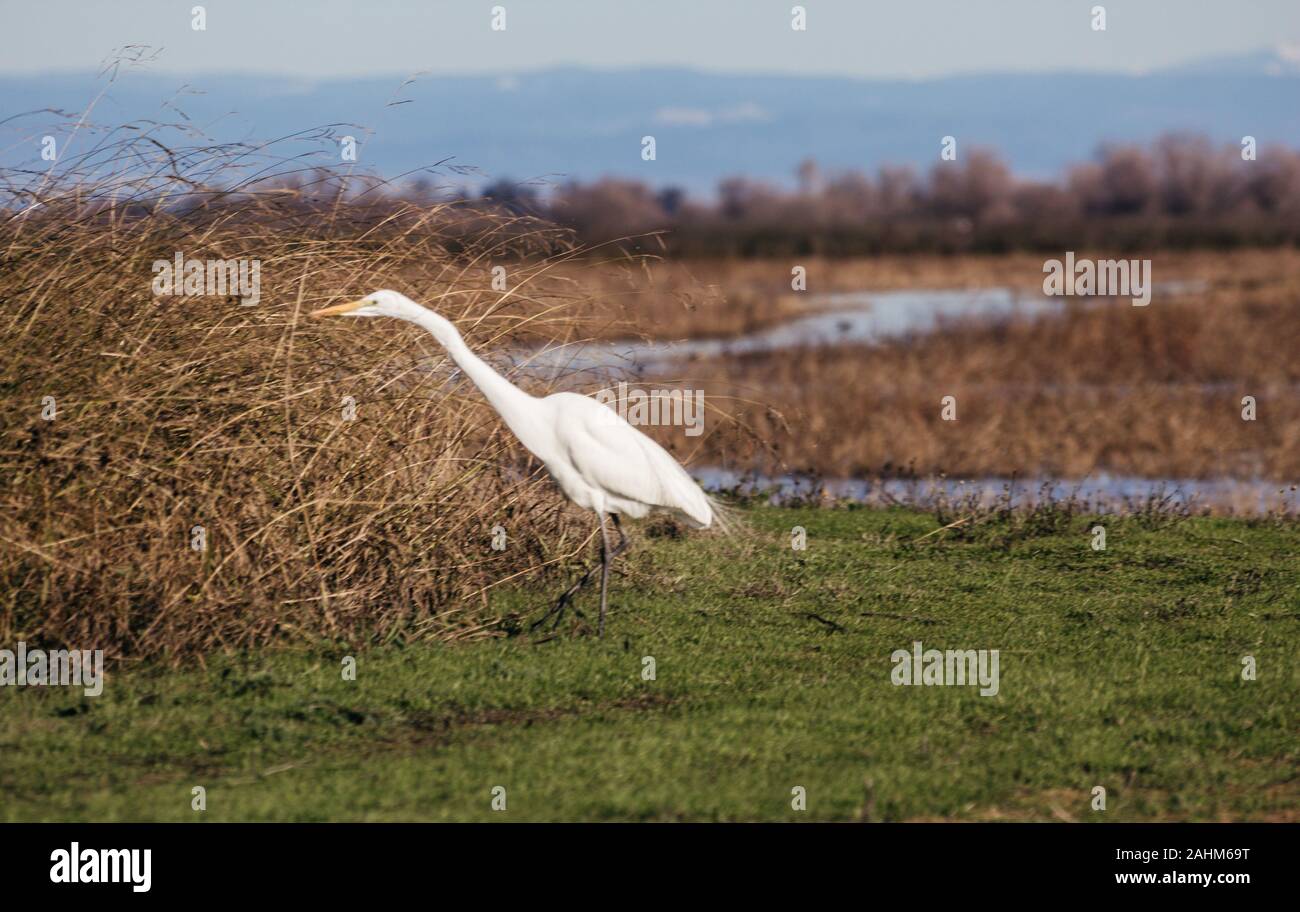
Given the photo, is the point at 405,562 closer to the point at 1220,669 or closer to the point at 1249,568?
the point at 1220,669

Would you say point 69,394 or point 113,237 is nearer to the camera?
point 69,394

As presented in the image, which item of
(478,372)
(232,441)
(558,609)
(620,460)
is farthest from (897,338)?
(232,441)

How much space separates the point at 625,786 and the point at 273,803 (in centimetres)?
128

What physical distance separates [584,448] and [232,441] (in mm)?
1736

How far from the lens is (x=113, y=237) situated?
7.82m

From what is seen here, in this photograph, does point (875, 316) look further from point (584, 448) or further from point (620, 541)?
point (584, 448)

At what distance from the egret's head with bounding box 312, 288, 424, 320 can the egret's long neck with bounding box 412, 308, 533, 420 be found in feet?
Answer: 0.20

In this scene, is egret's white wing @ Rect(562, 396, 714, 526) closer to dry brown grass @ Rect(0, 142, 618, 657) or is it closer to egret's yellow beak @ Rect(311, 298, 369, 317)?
dry brown grass @ Rect(0, 142, 618, 657)

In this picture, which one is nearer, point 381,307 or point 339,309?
point 339,309

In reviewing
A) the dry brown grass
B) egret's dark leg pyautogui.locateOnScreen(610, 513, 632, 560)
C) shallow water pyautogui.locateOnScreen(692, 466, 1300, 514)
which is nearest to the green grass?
egret's dark leg pyautogui.locateOnScreen(610, 513, 632, 560)

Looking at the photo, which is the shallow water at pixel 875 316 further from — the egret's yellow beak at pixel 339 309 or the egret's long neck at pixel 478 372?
the egret's yellow beak at pixel 339 309

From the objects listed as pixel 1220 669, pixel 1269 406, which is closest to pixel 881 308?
pixel 1269 406

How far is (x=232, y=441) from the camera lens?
25.2ft

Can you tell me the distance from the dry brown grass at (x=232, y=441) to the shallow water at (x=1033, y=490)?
419 cm
